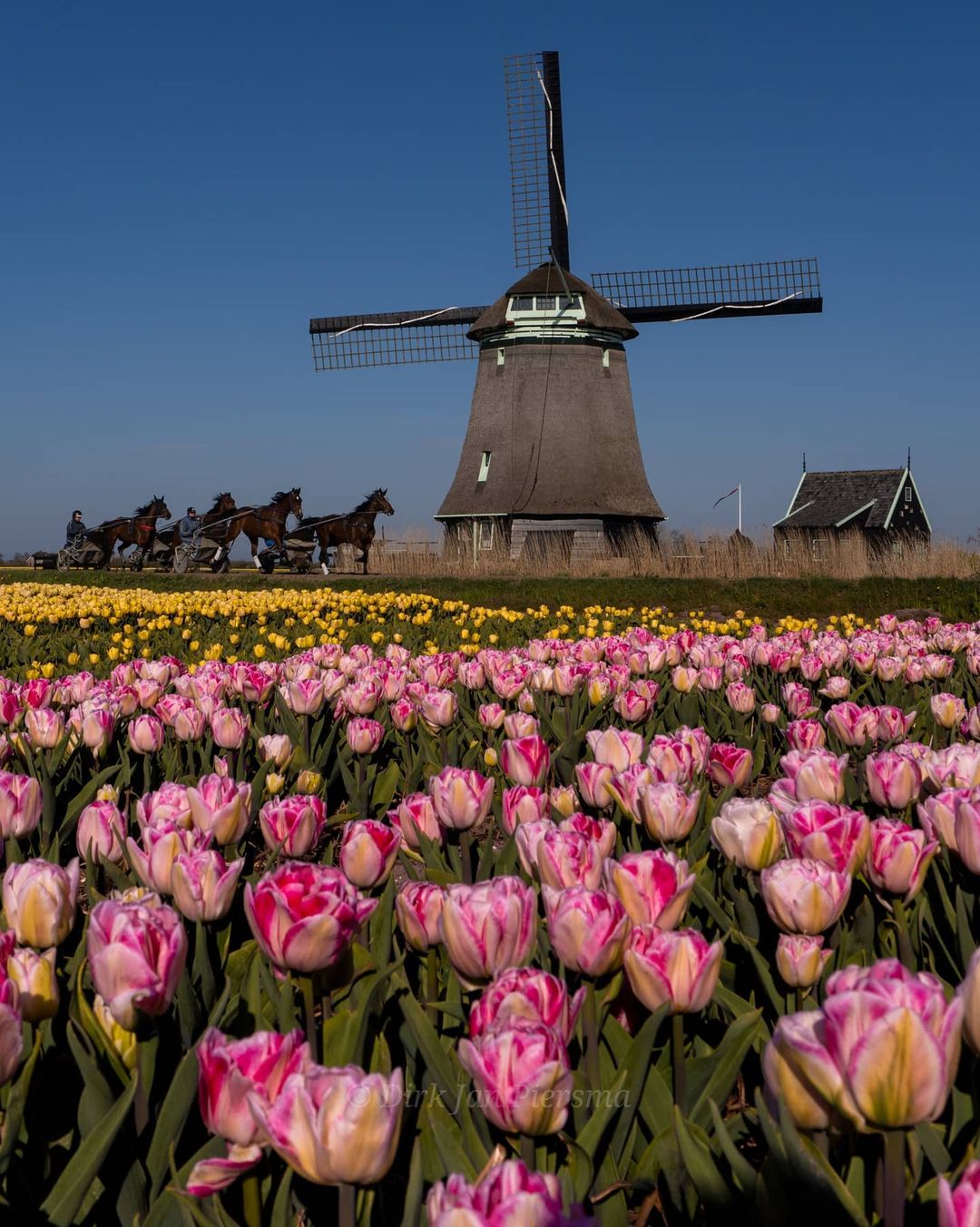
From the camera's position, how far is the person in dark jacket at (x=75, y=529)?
98.4ft

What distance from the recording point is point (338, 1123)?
1.16 m

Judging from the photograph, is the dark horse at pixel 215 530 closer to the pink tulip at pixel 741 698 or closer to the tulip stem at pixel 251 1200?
the pink tulip at pixel 741 698

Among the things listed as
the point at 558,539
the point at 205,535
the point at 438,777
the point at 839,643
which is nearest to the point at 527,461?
the point at 558,539

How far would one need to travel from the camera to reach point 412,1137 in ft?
5.54

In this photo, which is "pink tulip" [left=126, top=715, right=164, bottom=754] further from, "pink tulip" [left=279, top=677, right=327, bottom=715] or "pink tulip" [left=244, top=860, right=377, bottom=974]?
"pink tulip" [left=244, top=860, right=377, bottom=974]

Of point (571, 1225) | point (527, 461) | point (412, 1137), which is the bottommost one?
point (412, 1137)

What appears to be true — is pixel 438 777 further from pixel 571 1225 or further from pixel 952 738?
pixel 952 738

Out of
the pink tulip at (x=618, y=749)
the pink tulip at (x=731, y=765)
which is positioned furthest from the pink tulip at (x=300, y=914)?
the pink tulip at (x=731, y=765)

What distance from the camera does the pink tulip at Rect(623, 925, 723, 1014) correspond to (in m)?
Result: 1.54

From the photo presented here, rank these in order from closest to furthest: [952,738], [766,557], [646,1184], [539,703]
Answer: [646,1184] → [952,738] → [539,703] → [766,557]

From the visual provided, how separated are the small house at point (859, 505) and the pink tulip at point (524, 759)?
40733 mm

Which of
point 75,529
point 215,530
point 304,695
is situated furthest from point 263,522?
point 304,695

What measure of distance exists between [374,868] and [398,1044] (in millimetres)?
314

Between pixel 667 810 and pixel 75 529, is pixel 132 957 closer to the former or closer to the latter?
pixel 667 810
